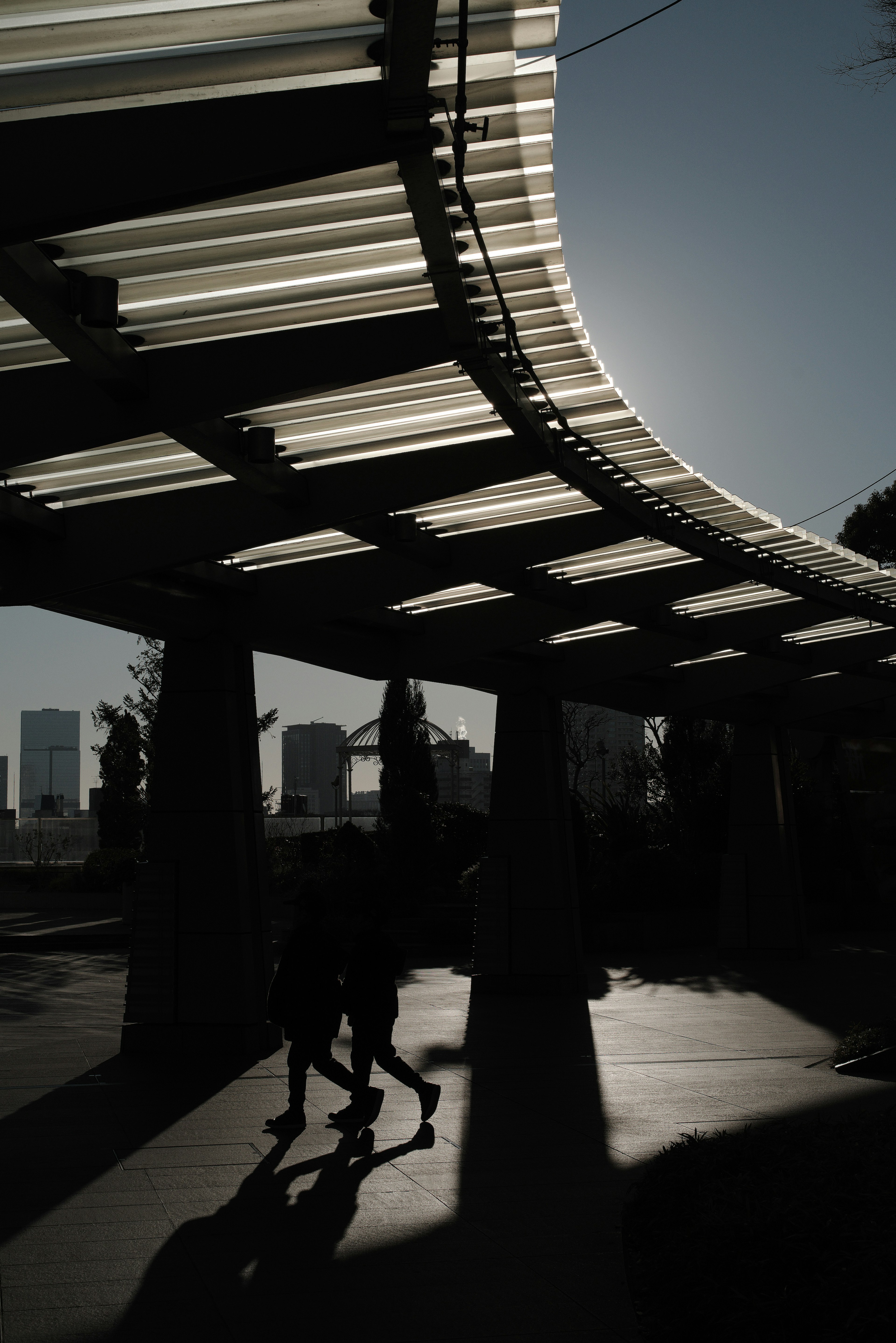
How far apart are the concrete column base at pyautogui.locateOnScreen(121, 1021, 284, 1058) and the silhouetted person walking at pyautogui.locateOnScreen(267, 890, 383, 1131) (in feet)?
11.9

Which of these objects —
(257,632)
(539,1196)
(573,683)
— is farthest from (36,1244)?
(573,683)

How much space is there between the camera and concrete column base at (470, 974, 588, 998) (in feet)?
56.0

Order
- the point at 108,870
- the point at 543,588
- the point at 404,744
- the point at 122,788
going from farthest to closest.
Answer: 1. the point at 404,744
2. the point at 122,788
3. the point at 108,870
4. the point at 543,588

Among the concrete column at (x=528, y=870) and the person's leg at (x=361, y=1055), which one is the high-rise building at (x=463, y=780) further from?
the person's leg at (x=361, y=1055)

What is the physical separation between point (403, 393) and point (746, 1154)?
18.1 ft

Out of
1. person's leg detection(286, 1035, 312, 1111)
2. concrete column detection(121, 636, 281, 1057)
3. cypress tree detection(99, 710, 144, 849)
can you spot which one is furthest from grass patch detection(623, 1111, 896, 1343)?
cypress tree detection(99, 710, 144, 849)

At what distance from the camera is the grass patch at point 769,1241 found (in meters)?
4.33

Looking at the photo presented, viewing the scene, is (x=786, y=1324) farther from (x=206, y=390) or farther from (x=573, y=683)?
(x=573, y=683)

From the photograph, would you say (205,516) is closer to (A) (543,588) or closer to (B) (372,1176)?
(A) (543,588)

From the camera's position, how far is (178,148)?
4840 mm

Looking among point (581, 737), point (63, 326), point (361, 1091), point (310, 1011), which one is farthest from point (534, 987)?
point (581, 737)

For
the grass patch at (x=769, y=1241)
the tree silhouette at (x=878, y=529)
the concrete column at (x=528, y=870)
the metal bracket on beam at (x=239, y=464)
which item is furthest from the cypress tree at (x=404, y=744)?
the grass patch at (x=769, y=1241)

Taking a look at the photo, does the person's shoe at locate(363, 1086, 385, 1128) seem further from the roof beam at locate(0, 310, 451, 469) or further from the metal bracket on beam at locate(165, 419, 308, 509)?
the roof beam at locate(0, 310, 451, 469)

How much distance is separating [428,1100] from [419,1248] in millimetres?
2715
